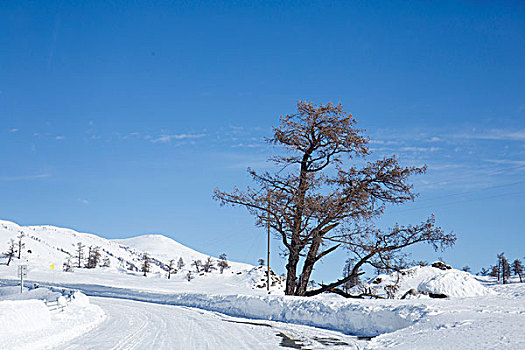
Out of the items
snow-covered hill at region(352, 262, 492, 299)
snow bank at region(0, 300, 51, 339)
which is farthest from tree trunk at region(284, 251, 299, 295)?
snow bank at region(0, 300, 51, 339)

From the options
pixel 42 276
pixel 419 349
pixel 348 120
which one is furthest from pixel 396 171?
pixel 42 276

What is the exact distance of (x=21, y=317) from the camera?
14094 mm

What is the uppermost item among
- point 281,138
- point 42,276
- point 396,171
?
point 281,138

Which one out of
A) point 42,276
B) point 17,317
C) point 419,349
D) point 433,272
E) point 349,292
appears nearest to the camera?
point 419,349

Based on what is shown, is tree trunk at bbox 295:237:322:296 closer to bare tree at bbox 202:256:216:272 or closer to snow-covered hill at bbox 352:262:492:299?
snow-covered hill at bbox 352:262:492:299

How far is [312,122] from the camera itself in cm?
2028

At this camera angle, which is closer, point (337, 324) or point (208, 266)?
point (337, 324)

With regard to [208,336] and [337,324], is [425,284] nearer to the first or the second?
[337,324]

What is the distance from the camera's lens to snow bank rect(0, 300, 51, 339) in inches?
512

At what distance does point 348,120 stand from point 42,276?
68.3 meters

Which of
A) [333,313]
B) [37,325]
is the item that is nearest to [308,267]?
[333,313]

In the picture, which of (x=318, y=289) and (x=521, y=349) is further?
(x=318, y=289)

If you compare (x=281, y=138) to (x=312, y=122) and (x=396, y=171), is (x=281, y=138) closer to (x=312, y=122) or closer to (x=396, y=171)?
(x=312, y=122)

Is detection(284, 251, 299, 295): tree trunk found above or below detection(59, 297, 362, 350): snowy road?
above
